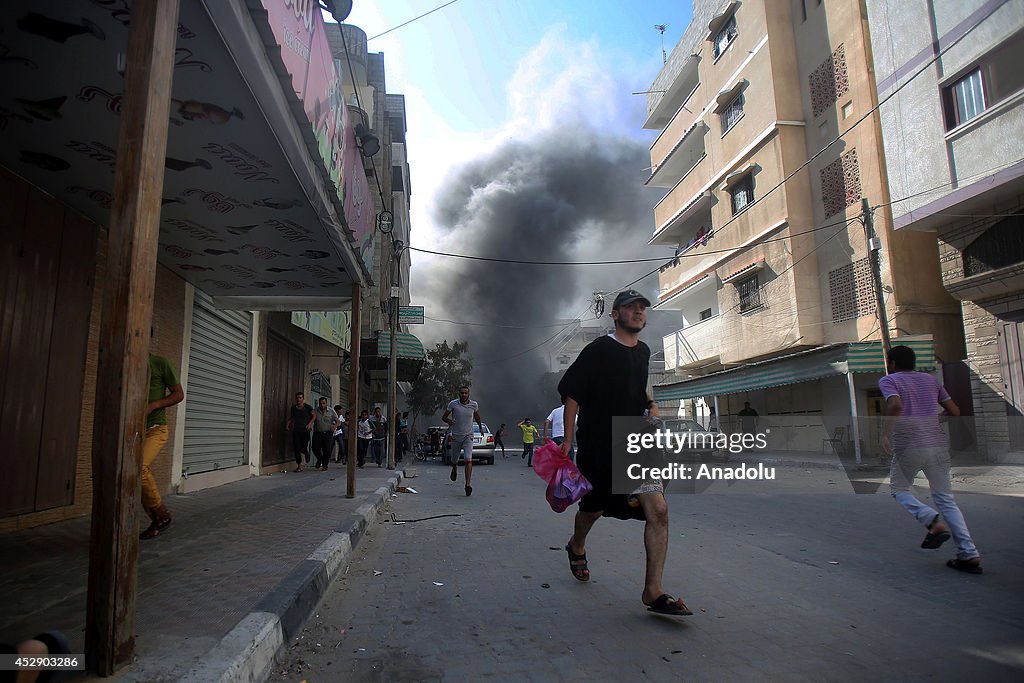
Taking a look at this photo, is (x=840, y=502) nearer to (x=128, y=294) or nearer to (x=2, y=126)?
(x=128, y=294)

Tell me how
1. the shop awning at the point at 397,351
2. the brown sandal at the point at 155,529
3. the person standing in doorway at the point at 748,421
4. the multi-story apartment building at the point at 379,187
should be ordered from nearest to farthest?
the brown sandal at the point at 155,529 < the shop awning at the point at 397,351 < the multi-story apartment building at the point at 379,187 < the person standing in doorway at the point at 748,421

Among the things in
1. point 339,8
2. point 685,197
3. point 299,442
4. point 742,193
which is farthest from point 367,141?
point 685,197

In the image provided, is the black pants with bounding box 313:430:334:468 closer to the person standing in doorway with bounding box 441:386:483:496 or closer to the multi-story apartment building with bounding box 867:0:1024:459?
the person standing in doorway with bounding box 441:386:483:496

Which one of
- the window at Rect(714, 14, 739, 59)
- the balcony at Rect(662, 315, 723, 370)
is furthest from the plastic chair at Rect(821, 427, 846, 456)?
the window at Rect(714, 14, 739, 59)

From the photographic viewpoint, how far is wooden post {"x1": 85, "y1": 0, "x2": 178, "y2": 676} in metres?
2.12

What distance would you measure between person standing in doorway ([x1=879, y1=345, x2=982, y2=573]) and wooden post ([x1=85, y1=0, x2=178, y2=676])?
15.2 feet

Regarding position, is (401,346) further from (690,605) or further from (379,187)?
(690,605)

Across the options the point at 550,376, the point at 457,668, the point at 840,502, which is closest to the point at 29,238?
the point at 457,668

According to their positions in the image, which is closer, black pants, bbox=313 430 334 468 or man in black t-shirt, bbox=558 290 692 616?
man in black t-shirt, bbox=558 290 692 616

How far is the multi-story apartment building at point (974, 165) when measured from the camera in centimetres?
1106

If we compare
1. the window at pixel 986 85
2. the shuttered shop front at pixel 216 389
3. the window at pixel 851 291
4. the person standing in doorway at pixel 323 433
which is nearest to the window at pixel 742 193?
the window at pixel 851 291

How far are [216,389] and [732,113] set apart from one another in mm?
19929

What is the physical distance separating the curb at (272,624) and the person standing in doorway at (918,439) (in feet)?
13.6

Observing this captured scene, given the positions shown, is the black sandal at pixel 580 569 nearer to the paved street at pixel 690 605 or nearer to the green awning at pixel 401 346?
the paved street at pixel 690 605
